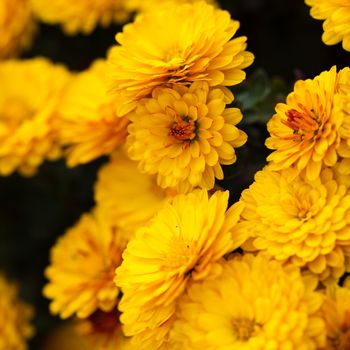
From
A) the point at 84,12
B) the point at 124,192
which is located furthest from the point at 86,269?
the point at 84,12

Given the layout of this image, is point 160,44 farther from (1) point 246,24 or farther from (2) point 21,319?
(2) point 21,319

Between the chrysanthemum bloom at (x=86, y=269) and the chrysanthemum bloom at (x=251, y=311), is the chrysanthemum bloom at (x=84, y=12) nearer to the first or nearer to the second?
the chrysanthemum bloom at (x=86, y=269)

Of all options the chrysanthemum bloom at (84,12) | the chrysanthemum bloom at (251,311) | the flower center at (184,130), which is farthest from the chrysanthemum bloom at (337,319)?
the chrysanthemum bloom at (84,12)

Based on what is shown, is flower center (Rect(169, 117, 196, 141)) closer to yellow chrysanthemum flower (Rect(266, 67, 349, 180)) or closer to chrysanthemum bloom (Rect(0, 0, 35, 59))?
yellow chrysanthemum flower (Rect(266, 67, 349, 180))

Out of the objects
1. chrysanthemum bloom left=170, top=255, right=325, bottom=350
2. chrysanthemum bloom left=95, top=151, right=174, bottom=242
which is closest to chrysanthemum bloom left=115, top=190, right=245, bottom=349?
chrysanthemum bloom left=170, top=255, right=325, bottom=350

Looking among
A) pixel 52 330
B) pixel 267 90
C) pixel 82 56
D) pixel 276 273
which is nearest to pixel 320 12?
pixel 267 90

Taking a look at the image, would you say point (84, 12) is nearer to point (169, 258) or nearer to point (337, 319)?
point (169, 258)
